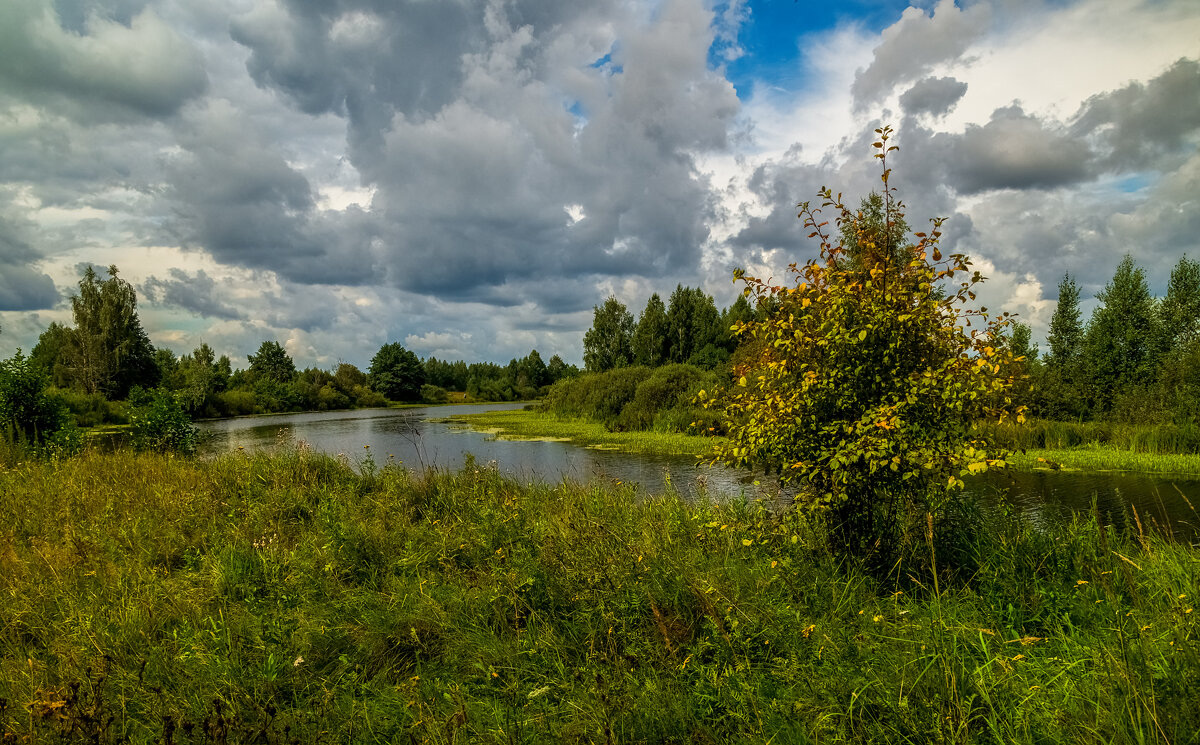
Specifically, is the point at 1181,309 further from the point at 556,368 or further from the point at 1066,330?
the point at 556,368

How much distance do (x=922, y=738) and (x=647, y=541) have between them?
290cm

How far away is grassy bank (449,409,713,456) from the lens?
77.2 ft

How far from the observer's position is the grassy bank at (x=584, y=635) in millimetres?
2848

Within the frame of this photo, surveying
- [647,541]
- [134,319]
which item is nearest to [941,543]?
[647,541]

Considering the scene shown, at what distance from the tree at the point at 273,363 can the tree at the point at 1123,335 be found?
99605mm

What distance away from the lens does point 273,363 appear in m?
97.9

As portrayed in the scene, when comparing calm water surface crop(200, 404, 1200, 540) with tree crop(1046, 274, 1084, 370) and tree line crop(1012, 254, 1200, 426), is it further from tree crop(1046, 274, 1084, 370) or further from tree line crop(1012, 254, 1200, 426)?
tree crop(1046, 274, 1084, 370)

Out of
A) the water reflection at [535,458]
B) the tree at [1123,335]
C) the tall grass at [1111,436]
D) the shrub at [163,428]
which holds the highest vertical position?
the tree at [1123,335]

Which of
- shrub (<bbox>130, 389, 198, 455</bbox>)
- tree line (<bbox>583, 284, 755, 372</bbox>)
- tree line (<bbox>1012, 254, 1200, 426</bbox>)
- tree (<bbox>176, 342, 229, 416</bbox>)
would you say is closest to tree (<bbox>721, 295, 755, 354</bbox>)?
tree line (<bbox>583, 284, 755, 372</bbox>)

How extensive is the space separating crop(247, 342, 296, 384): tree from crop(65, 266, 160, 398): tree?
43592mm

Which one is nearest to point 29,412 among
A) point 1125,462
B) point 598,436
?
point 598,436

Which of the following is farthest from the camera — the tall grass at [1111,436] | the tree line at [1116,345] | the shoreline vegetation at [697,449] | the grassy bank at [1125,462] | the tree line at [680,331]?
the tree line at [680,331]

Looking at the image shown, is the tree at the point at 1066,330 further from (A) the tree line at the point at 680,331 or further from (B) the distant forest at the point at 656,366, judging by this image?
(A) the tree line at the point at 680,331

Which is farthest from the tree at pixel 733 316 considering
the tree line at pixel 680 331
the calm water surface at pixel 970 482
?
the calm water surface at pixel 970 482
